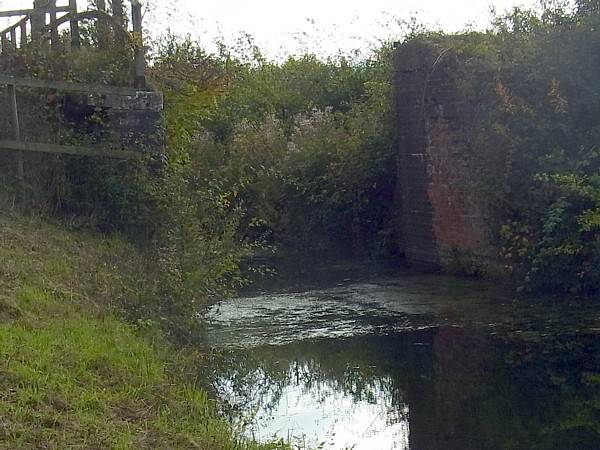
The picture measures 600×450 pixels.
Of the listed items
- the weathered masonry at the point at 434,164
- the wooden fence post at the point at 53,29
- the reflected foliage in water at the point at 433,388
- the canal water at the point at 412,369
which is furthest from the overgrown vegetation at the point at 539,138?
the wooden fence post at the point at 53,29

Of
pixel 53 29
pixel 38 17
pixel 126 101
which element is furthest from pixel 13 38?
pixel 126 101


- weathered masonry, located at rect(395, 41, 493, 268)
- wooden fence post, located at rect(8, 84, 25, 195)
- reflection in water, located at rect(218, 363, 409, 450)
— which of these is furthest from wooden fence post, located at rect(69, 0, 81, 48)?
weathered masonry, located at rect(395, 41, 493, 268)

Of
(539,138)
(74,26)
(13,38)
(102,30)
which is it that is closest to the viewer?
(102,30)

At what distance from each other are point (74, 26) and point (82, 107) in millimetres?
1621

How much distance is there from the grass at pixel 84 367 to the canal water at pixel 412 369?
0.82 m

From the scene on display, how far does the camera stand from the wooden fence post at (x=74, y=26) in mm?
12875

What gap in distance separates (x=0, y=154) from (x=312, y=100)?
15205 millimetres

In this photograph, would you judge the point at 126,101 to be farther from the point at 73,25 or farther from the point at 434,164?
the point at 434,164

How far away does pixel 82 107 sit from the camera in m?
12.1

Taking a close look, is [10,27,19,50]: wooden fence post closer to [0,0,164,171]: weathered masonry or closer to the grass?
[0,0,164,171]: weathered masonry

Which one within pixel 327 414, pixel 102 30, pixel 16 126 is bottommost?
pixel 327 414

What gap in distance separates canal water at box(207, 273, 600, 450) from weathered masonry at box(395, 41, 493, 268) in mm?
1983

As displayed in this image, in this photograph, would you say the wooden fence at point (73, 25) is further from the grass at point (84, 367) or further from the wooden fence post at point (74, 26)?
the grass at point (84, 367)

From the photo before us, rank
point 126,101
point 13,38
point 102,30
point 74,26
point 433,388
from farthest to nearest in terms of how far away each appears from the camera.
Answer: point 13,38
point 74,26
point 102,30
point 126,101
point 433,388
